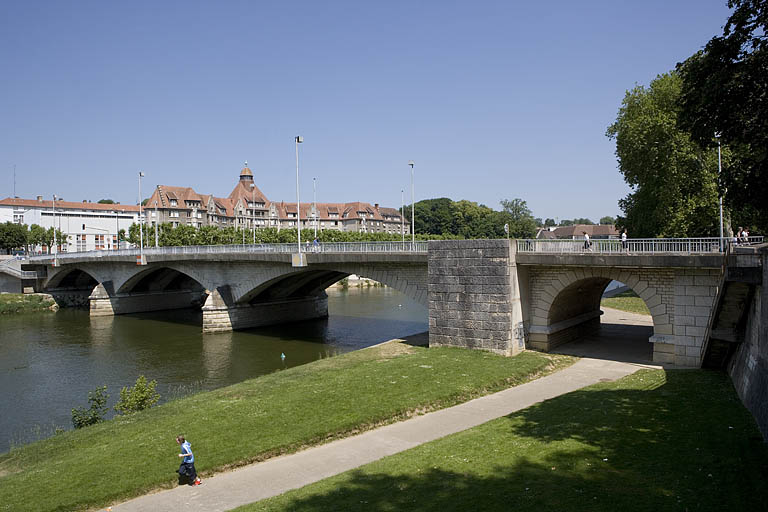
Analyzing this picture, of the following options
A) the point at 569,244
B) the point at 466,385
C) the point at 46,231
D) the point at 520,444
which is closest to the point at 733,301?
the point at 569,244

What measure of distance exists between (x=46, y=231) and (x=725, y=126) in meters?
110

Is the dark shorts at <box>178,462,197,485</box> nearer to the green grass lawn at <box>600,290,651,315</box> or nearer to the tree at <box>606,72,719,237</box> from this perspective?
the tree at <box>606,72,719,237</box>

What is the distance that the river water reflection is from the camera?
86.1 ft

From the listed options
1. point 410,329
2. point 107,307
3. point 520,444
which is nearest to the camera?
point 520,444

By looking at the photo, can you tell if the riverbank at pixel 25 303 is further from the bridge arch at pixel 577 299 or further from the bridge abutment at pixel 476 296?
the bridge arch at pixel 577 299

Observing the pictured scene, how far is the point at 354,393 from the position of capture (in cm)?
1930

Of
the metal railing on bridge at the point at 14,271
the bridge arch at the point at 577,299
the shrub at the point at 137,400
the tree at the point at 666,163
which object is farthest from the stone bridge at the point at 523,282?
the metal railing on bridge at the point at 14,271

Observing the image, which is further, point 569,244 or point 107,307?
point 107,307

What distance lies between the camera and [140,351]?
124ft

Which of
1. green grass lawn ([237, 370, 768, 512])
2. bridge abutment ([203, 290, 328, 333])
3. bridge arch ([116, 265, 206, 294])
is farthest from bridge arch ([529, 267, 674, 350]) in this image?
bridge arch ([116, 265, 206, 294])

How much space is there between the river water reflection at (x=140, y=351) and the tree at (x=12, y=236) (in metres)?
37.7

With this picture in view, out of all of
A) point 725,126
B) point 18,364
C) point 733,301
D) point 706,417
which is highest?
point 725,126

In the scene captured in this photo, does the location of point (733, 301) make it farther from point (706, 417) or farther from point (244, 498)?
point (244, 498)

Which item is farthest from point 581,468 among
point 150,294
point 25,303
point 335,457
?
point 25,303
